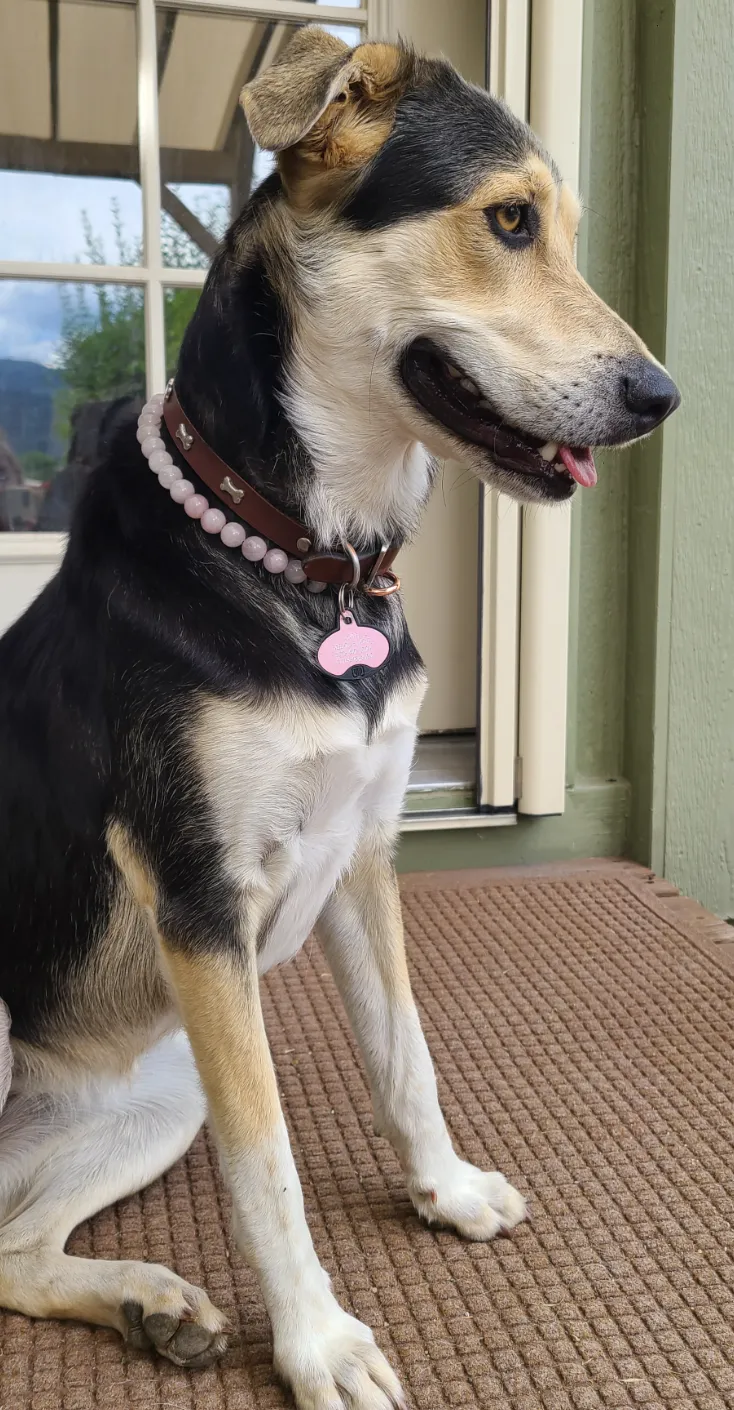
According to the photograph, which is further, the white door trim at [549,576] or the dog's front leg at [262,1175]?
the white door trim at [549,576]

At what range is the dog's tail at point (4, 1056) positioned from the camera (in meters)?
1.10

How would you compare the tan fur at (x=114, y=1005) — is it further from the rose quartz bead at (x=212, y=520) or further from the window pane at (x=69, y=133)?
the window pane at (x=69, y=133)

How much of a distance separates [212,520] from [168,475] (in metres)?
0.06

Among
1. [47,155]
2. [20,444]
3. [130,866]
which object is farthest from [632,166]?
[130,866]

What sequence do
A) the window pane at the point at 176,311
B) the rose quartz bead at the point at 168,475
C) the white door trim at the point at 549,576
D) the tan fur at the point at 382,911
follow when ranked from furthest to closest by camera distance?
the window pane at the point at 176,311, the white door trim at the point at 549,576, the tan fur at the point at 382,911, the rose quartz bead at the point at 168,475

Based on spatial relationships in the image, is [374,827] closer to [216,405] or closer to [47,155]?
[216,405]

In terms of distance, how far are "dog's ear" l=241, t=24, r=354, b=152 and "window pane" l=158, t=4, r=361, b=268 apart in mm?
1205

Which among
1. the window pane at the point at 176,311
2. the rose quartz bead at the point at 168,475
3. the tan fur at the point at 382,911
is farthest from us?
the window pane at the point at 176,311

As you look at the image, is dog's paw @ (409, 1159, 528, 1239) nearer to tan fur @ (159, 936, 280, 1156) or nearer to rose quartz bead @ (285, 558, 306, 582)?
tan fur @ (159, 936, 280, 1156)

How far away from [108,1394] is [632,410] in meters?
1.02

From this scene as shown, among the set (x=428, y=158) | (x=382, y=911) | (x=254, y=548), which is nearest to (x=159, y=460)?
(x=254, y=548)

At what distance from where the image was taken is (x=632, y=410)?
1024 millimetres

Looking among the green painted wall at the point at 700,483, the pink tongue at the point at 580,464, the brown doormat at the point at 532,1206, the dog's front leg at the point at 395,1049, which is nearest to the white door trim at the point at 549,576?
the green painted wall at the point at 700,483

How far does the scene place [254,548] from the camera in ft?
3.35
